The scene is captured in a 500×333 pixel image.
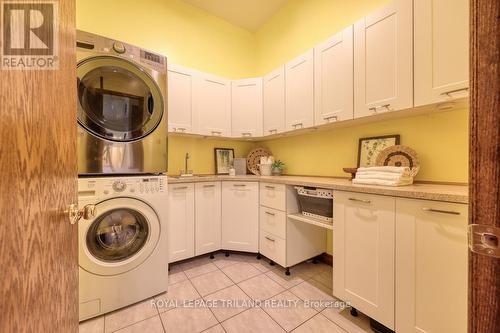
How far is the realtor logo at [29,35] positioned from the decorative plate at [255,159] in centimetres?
226

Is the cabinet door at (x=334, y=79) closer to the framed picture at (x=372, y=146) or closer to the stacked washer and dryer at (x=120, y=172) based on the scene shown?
the framed picture at (x=372, y=146)

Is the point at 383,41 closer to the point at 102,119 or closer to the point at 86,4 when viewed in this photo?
the point at 102,119

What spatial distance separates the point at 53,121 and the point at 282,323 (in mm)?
1546

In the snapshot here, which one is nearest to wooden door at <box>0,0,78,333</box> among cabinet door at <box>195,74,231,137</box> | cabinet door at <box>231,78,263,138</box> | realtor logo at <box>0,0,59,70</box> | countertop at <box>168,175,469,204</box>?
realtor logo at <box>0,0,59,70</box>

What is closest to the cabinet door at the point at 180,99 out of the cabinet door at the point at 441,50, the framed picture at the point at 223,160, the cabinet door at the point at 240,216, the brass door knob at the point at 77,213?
the framed picture at the point at 223,160

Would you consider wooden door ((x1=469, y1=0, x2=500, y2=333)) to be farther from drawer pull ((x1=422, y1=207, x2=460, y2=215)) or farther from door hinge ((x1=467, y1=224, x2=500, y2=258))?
drawer pull ((x1=422, y1=207, x2=460, y2=215))

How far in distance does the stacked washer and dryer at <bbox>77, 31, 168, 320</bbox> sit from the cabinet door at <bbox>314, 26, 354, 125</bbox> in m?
1.32

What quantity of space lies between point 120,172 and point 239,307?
1.28m

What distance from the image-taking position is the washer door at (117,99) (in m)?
1.34

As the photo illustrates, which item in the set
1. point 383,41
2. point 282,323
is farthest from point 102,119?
point 383,41

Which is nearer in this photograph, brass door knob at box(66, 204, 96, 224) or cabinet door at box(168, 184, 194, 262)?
brass door knob at box(66, 204, 96, 224)

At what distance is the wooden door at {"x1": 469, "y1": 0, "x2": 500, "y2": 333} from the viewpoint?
32 centimetres

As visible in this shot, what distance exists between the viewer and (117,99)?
147 centimetres

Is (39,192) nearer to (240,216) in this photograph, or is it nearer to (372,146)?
(240,216)
